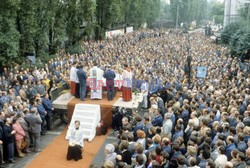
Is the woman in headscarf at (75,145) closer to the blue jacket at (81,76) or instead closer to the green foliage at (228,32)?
the blue jacket at (81,76)

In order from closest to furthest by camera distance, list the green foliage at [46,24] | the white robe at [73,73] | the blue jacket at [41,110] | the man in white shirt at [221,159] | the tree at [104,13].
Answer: the man in white shirt at [221,159], the blue jacket at [41,110], the white robe at [73,73], the green foliage at [46,24], the tree at [104,13]

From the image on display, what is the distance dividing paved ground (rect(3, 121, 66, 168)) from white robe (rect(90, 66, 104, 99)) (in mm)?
1950

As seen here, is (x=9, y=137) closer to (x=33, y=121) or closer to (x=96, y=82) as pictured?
(x=33, y=121)

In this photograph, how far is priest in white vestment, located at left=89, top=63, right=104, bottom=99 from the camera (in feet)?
49.4

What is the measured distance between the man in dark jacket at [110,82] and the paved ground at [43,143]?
7.95 ft

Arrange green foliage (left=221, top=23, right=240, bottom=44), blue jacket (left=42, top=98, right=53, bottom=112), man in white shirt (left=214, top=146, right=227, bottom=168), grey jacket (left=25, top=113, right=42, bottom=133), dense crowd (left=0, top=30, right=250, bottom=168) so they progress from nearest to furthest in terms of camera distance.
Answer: man in white shirt (left=214, top=146, right=227, bottom=168), dense crowd (left=0, top=30, right=250, bottom=168), grey jacket (left=25, top=113, right=42, bottom=133), blue jacket (left=42, top=98, right=53, bottom=112), green foliage (left=221, top=23, right=240, bottom=44)

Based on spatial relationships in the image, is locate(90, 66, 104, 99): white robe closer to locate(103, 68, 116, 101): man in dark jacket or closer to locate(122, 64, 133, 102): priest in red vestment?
locate(103, 68, 116, 101): man in dark jacket

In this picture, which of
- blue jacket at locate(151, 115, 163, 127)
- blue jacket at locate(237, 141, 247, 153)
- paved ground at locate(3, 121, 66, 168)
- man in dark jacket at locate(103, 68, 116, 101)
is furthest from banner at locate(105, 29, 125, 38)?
blue jacket at locate(237, 141, 247, 153)

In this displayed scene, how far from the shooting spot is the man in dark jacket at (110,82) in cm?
1488

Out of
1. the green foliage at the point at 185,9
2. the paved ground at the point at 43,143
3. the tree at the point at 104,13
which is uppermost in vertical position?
the green foliage at the point at 185,9

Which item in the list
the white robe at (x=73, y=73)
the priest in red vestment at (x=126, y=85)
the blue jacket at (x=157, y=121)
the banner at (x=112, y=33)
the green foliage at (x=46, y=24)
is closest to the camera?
the blue jacket at (x=157, y=121)

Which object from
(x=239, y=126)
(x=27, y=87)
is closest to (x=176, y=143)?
(x=239, y=126)

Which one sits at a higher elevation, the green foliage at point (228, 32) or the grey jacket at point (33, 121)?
the green foliage at point (228, 32)

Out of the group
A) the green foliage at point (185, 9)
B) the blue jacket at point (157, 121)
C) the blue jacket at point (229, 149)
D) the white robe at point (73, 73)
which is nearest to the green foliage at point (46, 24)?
the white robe at point (73, 73)
